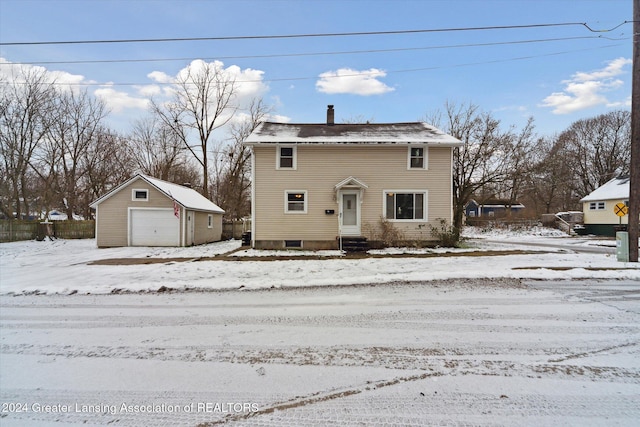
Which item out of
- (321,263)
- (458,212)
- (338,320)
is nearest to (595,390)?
(338,320)

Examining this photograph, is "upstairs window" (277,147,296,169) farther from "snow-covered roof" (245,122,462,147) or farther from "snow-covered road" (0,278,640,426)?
"snow-covered road" (0,278,640,426)

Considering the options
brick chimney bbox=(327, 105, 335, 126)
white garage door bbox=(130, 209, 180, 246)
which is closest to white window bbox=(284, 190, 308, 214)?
brick chimney bbox=(327, 105, 335, 126)

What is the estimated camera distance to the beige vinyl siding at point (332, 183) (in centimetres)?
1556

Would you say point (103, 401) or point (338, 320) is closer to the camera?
point (103, 401)

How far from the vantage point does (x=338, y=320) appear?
202 inches

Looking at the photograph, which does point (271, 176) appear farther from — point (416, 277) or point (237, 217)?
point (237, 217)

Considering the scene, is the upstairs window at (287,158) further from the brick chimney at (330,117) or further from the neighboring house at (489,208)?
the neighboring house at (489,208)

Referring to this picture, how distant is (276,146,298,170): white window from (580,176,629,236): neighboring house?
87.9ft

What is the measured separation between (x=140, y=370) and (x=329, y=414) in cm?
222

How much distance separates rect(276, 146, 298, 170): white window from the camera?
15.6 meters

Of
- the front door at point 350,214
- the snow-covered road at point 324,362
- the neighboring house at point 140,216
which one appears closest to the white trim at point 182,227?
the neighboring house at point 140,216

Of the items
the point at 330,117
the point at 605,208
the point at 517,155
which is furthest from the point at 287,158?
the point at 605,208

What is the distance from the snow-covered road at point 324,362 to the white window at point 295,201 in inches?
370

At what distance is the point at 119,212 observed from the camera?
18.9m
